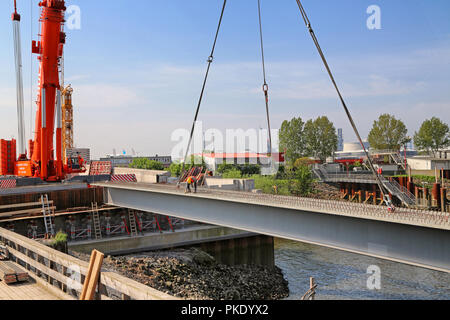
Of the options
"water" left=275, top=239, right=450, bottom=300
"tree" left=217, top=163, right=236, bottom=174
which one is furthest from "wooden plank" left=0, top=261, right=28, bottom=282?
"tree" left=217, top=163, right=236, bottom=174

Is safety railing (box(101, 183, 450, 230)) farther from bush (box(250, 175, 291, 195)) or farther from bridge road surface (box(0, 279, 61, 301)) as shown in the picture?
bush (box(250, 175, 291, 195))

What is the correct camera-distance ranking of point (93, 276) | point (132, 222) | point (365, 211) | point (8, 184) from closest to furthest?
point (93, 276)
point (365, 211)
point (132, 222)
point (8, 184)

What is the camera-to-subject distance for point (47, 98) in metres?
24.5

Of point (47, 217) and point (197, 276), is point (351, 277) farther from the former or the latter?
point (47, 217)

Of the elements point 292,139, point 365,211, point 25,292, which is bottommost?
point 25,292

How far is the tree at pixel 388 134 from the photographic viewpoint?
2987 inches

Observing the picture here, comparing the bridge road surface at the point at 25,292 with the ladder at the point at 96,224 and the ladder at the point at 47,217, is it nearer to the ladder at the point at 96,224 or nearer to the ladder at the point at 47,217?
the ladder at the point at 47,217

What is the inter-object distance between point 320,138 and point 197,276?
2400 inches

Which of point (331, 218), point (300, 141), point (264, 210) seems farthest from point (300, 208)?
point (300, 141)

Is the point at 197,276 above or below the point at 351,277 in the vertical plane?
above

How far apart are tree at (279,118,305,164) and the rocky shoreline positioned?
164 feet

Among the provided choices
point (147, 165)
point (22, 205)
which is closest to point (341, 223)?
point (22, 205)

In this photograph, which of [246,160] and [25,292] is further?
[246,160]

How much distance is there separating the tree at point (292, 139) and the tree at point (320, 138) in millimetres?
1442
